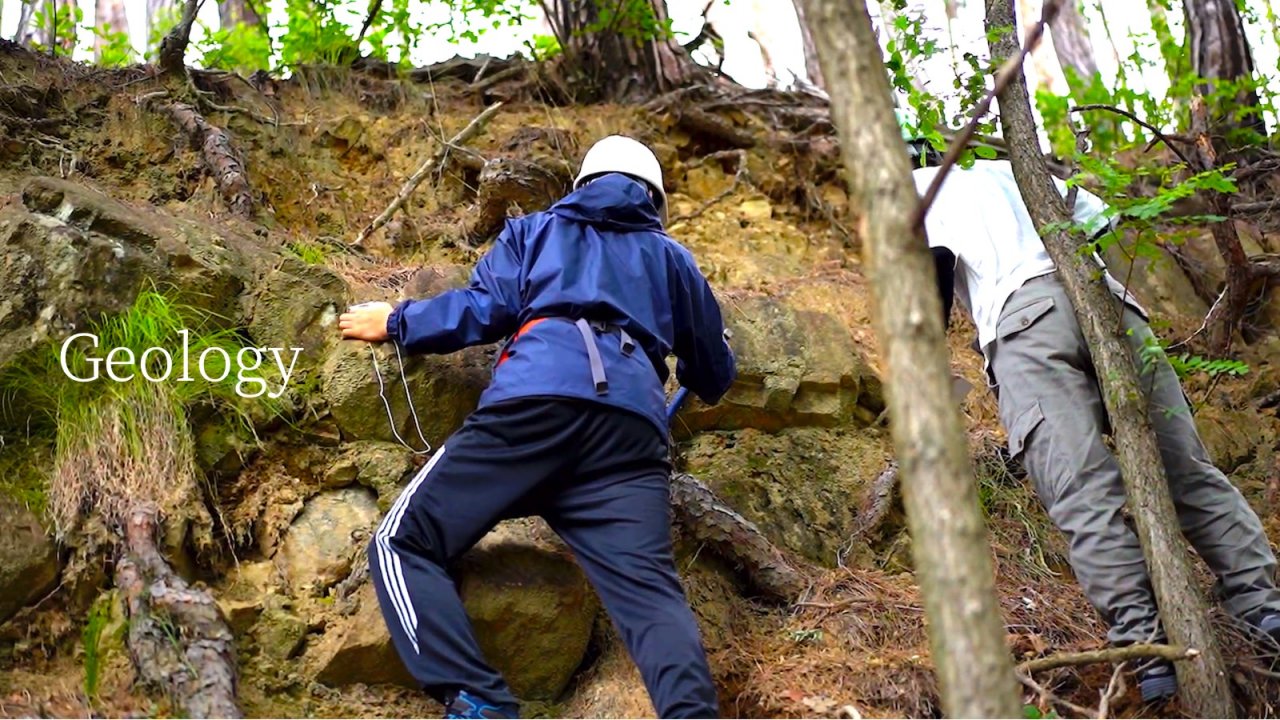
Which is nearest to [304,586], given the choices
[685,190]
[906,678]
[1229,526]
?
[906,678]

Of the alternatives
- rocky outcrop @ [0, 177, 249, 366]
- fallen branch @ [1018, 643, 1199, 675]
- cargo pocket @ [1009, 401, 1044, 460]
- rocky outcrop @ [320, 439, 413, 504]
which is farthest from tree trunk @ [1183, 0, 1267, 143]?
rocky outcrop @ [0, 177, 249, 366]

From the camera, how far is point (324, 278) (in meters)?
5.05

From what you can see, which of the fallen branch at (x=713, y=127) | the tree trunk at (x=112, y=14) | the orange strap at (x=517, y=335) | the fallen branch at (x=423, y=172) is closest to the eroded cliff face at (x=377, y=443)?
the fallen branch at (x=423, y=172)

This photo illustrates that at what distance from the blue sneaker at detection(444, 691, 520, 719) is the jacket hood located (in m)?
1.70

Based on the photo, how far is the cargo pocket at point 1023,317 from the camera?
13.7ft

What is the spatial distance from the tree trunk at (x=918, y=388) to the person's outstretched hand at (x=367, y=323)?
8.72 feet

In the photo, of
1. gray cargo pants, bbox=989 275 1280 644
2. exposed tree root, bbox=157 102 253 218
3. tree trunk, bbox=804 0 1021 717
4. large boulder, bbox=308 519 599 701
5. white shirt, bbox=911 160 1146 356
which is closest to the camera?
tree trunk, bbox=804 0 1021 717

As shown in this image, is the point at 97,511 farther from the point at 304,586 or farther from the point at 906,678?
the point at 906,678

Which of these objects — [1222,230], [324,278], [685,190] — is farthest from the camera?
[685,190]

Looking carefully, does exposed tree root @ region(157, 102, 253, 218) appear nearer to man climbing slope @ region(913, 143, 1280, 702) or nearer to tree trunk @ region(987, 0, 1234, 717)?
man climbing slope @ region(913, 143, 1280, 702)

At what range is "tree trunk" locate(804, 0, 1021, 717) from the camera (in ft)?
6.68

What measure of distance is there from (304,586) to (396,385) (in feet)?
2.71

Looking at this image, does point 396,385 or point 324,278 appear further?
point 324,278

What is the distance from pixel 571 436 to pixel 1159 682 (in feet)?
6.34
